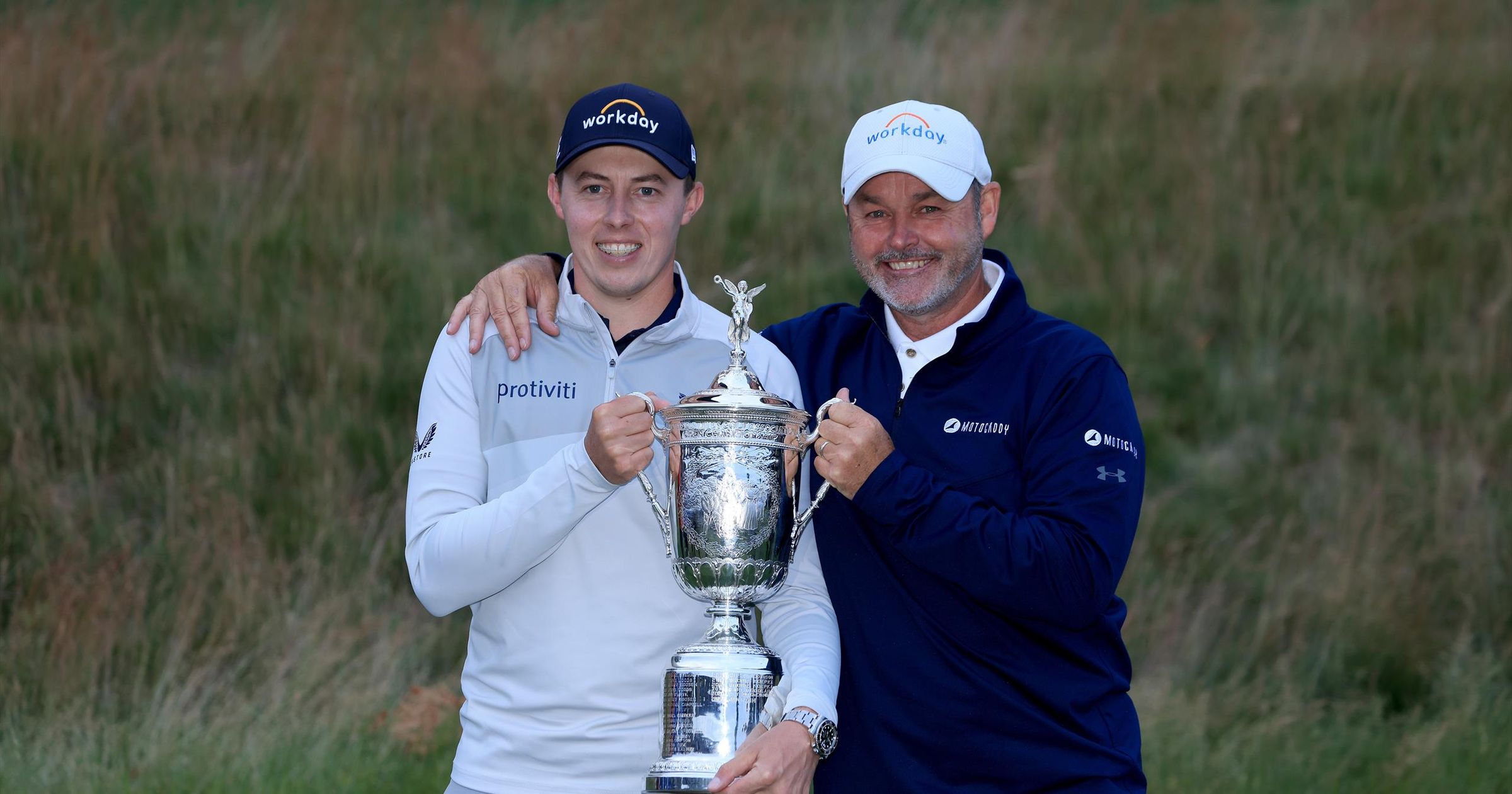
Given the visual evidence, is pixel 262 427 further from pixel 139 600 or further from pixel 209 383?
pixel 139 600

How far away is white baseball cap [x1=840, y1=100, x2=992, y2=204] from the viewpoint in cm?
345

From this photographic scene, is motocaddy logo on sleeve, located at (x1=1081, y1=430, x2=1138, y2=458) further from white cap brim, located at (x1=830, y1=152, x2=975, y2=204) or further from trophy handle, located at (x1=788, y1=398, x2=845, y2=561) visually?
white cap brim, located at (x1=830, y1=152, x2=975, y2=204)

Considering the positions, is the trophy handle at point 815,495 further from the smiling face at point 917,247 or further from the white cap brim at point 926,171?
the white cap brim at point 926,171

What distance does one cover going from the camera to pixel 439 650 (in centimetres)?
686

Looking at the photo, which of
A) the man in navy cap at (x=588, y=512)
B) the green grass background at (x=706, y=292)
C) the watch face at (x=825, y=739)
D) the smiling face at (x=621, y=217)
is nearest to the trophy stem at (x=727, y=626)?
the man in navy cap at (x=588, y=512)

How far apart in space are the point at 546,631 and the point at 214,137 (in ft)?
22.8

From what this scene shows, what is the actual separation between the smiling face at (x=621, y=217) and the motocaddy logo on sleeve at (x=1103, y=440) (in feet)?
3.26

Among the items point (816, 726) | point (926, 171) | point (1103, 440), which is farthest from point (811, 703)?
point (926, 171)

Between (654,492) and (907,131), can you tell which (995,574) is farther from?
(907,131)

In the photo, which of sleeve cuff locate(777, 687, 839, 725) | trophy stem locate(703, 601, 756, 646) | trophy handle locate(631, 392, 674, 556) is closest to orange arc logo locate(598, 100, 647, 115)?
trophy handle locate(631, 392, 674, 556)

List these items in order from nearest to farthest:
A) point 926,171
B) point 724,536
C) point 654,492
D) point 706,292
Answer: point 724,536 < point 654,492 < point 926,171 < point 706,292

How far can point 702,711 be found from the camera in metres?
3.08

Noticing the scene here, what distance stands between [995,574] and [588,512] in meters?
0.86

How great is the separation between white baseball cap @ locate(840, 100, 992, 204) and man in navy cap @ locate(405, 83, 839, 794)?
394 mm
